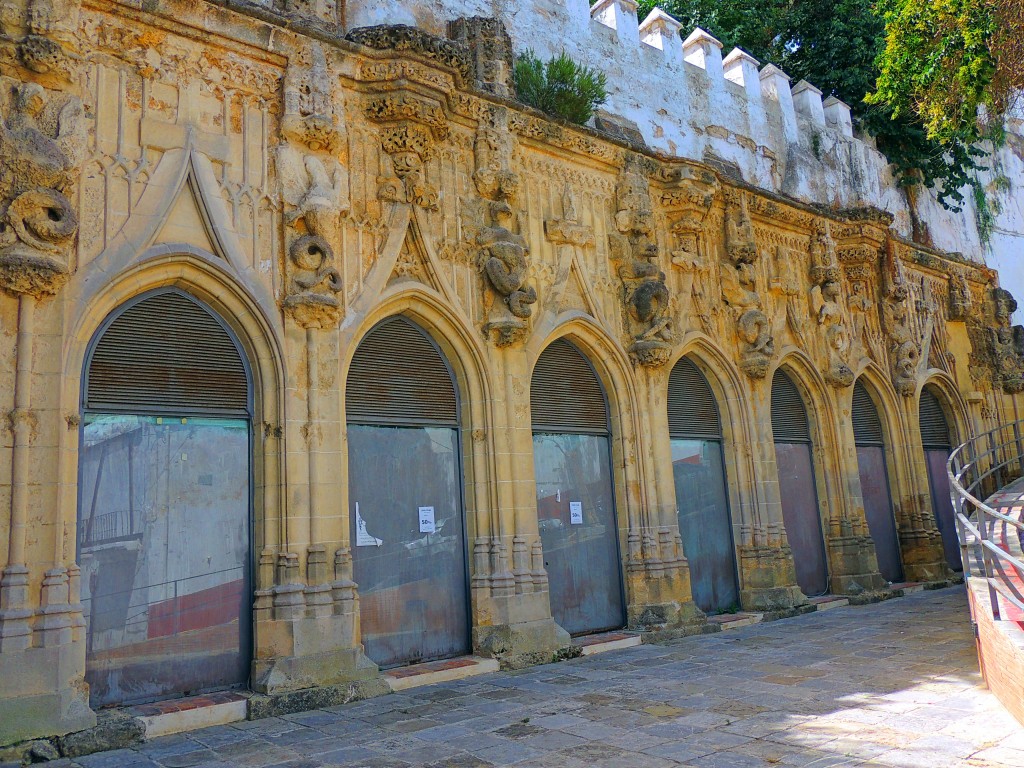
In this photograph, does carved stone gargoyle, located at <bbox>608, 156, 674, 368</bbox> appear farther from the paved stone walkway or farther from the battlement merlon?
the paved stone walkway

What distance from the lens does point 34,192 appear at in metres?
6.33

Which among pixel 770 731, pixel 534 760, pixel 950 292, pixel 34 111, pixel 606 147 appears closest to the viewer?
pixel 534 760

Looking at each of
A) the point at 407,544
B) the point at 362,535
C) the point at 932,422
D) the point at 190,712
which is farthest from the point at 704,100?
the point at 190,712

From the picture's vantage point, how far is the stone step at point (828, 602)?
39.1 feet

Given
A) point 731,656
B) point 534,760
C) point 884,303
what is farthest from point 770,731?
point 884,303

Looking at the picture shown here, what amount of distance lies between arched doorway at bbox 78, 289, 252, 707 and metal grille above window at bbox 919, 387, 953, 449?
12.5m

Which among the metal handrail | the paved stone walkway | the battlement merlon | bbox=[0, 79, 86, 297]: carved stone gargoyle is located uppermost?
the battlement merlon

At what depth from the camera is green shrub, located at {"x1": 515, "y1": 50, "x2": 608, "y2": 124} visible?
33.9 feet

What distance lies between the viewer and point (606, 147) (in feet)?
35.1

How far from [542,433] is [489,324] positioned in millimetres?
1498

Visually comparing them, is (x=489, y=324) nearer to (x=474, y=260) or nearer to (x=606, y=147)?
(x=474, y=260)

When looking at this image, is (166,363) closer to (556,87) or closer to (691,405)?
(556,87)

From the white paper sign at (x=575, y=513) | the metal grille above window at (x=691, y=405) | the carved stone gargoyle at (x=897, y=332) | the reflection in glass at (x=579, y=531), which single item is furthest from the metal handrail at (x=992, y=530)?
the white paper sign at (x=575, y=513)

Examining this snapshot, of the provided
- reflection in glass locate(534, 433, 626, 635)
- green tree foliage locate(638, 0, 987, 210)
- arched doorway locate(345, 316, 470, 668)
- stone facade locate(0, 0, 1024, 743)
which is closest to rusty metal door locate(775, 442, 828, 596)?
stone facade locate(0, 0, 1024, 743)
